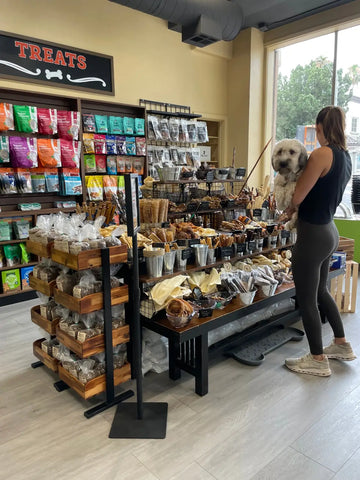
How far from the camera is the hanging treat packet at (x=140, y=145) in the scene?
5.21 meters

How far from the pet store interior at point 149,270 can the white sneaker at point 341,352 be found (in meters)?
0.07

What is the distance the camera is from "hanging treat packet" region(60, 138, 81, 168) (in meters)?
4.38

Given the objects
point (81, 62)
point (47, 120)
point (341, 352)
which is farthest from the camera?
point (81, 62)

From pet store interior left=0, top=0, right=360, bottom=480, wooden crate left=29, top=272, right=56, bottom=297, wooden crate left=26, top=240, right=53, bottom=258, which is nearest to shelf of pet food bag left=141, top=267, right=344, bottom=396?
pet store interior left=0, top=0, right=360, bottom=480

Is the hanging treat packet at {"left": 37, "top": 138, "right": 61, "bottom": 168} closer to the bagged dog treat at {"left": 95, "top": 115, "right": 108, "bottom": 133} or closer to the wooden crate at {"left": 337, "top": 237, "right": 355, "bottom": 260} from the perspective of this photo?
the bagged dog treat at {"left": 95, "top": 115, "right": 108, "bottom": 133}

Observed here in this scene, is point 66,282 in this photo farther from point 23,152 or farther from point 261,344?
point 23,152

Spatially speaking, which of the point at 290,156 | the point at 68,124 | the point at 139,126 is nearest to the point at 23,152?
the point at 68,124

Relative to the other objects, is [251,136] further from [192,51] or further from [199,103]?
[192,51]

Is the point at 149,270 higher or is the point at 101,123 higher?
the point at 101,123

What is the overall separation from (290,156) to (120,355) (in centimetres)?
168

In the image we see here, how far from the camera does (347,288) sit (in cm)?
359

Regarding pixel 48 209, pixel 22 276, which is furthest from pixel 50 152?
pixel 22 276

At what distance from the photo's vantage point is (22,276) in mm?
4195

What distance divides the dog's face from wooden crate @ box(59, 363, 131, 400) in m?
1.64
